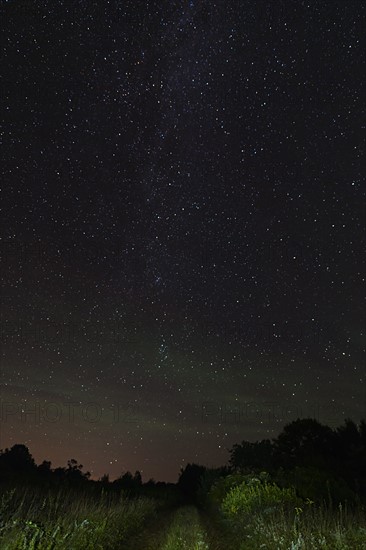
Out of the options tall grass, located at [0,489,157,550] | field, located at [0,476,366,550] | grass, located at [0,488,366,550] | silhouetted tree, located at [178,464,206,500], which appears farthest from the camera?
silhouetted tree, located at [178,464,206,500]

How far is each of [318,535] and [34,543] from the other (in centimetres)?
577

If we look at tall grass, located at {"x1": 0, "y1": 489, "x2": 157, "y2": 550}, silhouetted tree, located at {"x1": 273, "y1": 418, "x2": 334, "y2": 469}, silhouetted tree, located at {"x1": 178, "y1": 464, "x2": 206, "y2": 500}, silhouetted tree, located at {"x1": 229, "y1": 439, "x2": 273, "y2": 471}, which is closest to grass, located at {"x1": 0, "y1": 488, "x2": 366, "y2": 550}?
tall grass, located at {"x1": 0, "y1": 489, "x2": 157, "y2": 550}

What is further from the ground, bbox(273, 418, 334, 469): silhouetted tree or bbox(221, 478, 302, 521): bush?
bbox(273, 418, 334, 469): silhouetted tree

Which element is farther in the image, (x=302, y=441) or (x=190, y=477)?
(x=190, y=477)

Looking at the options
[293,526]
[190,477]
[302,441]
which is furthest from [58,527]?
[190,477]

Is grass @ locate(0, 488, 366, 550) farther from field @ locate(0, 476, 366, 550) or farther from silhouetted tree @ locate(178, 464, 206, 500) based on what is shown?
silhouetted tree @ locate(178, 464, 206, 500)

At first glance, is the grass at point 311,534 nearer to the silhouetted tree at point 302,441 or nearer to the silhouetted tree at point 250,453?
the silhouetted tree at point 302,441

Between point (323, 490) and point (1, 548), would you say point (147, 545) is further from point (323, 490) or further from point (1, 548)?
point (323, 490)

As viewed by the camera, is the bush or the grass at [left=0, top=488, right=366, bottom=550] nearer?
the grass at [left=0, top=488, right=366, bottom=550]

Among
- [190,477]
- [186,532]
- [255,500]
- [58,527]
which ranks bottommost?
[186,532]

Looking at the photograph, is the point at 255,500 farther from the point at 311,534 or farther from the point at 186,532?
the point at 311,534

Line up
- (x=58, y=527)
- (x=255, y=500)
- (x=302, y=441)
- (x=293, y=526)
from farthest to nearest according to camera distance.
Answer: (x=302, y=441) → (x=255, y=500) → (x=293, y=526) → (x=58, y=527)

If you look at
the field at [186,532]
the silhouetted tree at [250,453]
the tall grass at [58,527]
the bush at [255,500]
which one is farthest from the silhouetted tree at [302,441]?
the tall grass at [58,527]

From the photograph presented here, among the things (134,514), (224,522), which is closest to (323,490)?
(224,522)
